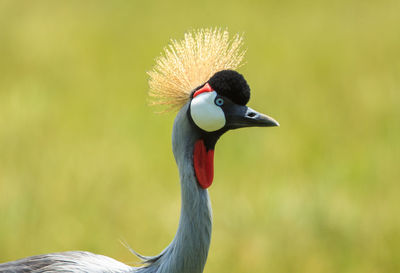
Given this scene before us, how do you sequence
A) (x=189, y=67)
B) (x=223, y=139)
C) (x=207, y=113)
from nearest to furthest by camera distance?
(x=207, y=113), (x=189, y=67), (x=223, y=139)

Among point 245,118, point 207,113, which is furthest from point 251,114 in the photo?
point 207,113

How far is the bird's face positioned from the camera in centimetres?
167

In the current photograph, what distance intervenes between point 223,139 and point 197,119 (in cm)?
298

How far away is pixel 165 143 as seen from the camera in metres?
4.62

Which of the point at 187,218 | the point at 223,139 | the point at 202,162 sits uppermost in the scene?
the point at 223,139

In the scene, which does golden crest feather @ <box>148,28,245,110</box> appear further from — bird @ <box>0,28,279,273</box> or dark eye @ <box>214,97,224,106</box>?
dark eye @ <box>214,97,224,106</box>

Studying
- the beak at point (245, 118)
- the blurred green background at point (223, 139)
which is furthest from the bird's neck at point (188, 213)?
the blurred green background at point (223, 139)

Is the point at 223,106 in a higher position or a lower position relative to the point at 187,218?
higher

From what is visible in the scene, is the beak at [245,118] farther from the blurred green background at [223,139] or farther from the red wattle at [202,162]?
the blurred green background at [223,139]

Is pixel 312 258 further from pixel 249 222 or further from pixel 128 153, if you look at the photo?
pixel 128 153

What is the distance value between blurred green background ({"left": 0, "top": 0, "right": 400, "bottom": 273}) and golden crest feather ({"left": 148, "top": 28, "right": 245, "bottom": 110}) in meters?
1.51

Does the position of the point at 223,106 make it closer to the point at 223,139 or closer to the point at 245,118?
the point at 245,118

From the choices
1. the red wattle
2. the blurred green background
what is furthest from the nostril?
the blurred green background

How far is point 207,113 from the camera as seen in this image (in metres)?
1.67
